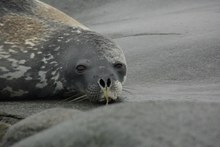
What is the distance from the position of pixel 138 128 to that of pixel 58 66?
2953mm

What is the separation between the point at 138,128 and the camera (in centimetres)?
229

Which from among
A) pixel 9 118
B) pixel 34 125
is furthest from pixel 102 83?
pixel 34 125

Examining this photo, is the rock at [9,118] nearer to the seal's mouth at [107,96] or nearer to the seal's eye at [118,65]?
the seal's mouth at [107,96]

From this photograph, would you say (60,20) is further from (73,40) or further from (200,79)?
(200,79)

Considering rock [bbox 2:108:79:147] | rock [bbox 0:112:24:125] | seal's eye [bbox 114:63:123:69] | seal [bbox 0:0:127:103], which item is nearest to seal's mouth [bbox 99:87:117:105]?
seal [bbox 0:0:127:103]

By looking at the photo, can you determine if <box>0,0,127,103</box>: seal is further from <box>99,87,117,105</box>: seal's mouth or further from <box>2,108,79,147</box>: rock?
<box>2,108,79,147</box>: rock

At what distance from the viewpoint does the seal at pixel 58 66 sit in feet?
16.0

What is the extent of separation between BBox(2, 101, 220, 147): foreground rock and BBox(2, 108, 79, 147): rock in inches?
17.1

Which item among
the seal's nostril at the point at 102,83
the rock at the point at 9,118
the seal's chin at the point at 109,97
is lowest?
the seal's chin at the point at 109,97

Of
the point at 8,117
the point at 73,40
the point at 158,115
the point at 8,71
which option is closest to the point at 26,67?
the point at 8,71

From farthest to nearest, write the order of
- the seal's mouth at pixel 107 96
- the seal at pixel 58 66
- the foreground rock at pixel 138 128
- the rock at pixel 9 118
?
the seal at pixel 58 66 < the seal's mouth at pixel 107 96 < the rock at pixel 9 118 < the foreground rock at pixel 138 128

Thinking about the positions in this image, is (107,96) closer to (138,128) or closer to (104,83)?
(104,83)

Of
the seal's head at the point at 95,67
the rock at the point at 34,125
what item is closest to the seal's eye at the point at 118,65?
the seal's head at the point at 95,67

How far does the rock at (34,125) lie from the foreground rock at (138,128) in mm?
434
